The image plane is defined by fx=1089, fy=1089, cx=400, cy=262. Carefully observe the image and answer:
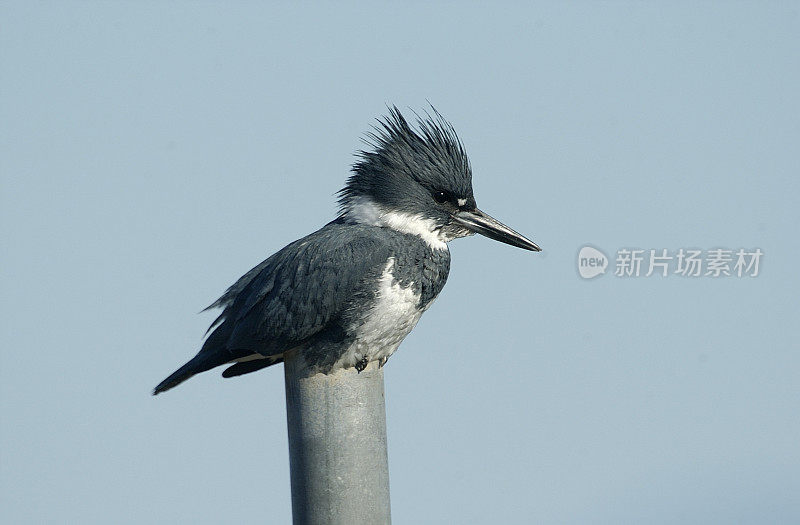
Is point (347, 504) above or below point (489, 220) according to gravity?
below

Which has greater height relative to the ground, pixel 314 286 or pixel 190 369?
pixel 314 286

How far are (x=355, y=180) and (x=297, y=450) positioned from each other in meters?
1.59

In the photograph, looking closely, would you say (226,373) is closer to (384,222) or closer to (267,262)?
(267,262)

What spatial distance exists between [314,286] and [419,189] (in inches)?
33.3

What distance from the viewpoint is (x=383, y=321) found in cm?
584

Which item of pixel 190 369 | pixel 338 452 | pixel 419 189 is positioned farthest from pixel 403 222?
pixel 190 369

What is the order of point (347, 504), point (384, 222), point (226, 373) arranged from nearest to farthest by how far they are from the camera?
point (347, 504)
point (384, 222)
point (226, 373)

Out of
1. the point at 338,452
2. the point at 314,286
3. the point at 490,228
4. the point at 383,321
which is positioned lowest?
the point at 338,452

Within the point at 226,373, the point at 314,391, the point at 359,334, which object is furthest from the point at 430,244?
the point at 226,373

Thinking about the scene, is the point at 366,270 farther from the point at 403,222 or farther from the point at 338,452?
the point at 338,452

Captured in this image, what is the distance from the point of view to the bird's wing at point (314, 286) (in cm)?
583

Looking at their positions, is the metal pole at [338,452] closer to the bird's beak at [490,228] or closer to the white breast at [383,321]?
the white breast at [383,321]

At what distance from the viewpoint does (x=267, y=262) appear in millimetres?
6359

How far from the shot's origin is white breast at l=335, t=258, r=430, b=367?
5812 mm
